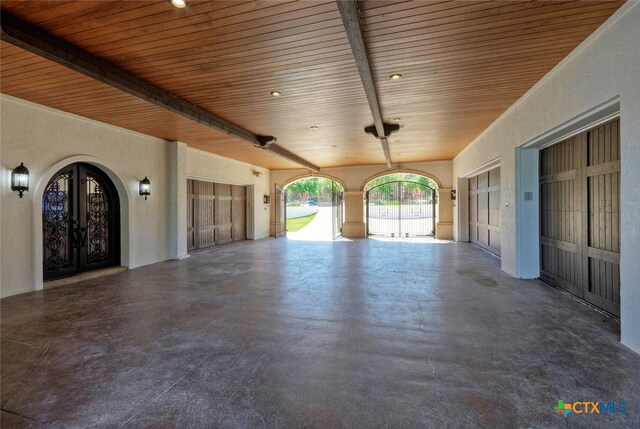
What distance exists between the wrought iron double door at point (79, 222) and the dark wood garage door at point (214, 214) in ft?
7.95

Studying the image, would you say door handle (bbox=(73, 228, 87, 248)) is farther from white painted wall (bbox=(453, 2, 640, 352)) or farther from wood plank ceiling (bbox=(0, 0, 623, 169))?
white painted wall (bbox=(453, 2, 640, 352))

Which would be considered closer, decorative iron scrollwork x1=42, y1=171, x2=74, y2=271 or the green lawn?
decorative iron scrollwork x1=42, y1=171, x2=74, y2=271

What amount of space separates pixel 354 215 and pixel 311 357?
31.8 feet

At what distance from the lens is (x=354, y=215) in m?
12.1

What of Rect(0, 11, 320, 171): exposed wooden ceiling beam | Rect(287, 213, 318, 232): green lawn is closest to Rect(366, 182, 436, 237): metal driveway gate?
Rect(0, 11, 320, 171): exposed wooden ceiling beam

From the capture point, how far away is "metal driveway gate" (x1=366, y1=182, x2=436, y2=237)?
474 inches

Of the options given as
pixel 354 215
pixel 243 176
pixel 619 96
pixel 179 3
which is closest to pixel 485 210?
pixel 354 215

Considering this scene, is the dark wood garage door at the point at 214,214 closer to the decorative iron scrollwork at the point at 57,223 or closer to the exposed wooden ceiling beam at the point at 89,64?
the decorative iron scrollwork at the point at 57,223

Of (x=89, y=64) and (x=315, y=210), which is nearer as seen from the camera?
(x=89, y=64)

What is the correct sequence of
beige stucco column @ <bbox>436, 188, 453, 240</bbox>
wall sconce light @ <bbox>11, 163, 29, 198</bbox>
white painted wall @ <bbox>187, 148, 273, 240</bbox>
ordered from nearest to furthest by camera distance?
1. wall sconce light @ <bbox>11, 163, 29, 198</bbox>
2. white painted wall @ <bbox>187, 148, 273, 240</bbox>
3. beige stucco column @ <bbox>436, 188, 453, 240</bbox>

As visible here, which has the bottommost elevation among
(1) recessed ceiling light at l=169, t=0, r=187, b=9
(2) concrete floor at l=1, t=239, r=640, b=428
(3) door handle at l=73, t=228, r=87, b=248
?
(2) concrete floor at l=1, t=239, r=640, b=428

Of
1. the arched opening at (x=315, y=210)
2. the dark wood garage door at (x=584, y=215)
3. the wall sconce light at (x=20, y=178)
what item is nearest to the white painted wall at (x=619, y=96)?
the dark wood garage door at (x=584, y=215)

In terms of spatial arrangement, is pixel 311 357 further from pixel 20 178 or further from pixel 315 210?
pixel 315 210

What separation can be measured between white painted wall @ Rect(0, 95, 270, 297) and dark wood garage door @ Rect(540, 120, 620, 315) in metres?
7.29
